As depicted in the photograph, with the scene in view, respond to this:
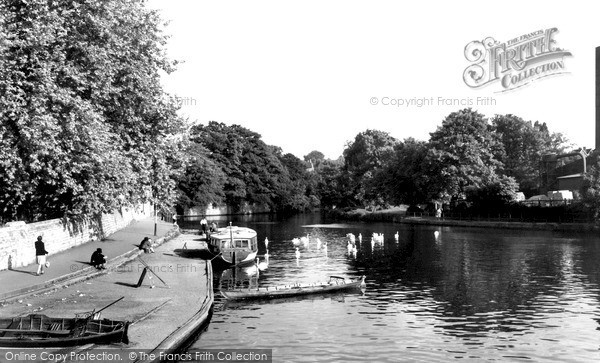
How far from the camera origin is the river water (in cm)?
2278

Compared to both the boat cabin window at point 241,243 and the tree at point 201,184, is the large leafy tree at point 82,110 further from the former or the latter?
the tree at point 201,184

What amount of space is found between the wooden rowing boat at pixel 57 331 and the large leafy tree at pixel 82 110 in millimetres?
15255

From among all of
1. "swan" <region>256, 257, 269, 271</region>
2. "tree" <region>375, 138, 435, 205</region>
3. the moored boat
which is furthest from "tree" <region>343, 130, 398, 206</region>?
"swan" <region>256, 257, 269, 271</region>

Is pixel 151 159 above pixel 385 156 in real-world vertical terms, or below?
below

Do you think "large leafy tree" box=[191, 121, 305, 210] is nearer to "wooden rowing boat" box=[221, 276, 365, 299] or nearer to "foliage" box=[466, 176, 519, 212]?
"foliage" box=[466, 176, 519, 212]

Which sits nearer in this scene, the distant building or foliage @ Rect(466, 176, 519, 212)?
foliage @ Rect(466, 176, 519, 212)

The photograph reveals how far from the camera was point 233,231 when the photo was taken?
1891 inches

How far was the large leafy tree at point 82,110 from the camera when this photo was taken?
33.1 meters

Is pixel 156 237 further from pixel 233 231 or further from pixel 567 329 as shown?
pixel 567 329

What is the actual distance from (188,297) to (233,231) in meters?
19.6

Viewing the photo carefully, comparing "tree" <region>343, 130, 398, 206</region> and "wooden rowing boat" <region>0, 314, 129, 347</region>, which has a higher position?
"tree" <region>343, 130, 398, 206</region>

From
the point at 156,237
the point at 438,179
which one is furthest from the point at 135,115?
the point at 438,179

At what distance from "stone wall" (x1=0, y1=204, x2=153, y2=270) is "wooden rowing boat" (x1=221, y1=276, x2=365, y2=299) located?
11.4 metres

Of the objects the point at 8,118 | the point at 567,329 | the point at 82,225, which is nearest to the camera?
the point at 567,329
